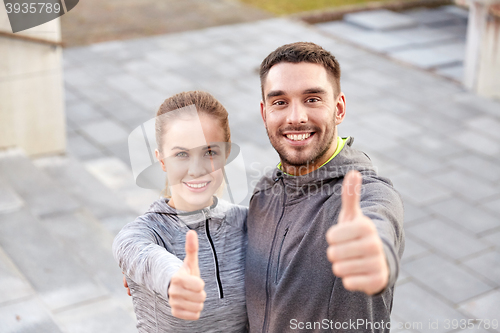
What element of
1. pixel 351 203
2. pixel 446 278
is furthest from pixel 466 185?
pixel 351 203

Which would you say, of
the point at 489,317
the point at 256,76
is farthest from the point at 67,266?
the point at 256,76

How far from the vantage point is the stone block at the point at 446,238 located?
4.68 metres

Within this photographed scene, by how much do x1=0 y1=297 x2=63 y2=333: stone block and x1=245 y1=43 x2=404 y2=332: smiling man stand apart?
1.82m

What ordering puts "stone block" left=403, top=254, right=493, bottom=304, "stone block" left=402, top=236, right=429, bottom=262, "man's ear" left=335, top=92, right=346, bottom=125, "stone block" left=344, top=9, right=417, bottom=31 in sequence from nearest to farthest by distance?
"man's ear" left=335, top=92, right=346, bottom=125 < "stone block" left=403, top=254, right=493, bottom=304 < "stone block" left=402, top=236, right=429, bottom=262 < "stone block" left=344, top=9, right=417, bottom=31

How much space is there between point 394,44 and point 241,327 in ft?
28.5

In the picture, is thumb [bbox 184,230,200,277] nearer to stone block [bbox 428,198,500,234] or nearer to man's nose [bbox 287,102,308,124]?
man's nose [bbox 287,102,308,124]

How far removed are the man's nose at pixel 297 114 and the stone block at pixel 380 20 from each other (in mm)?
9137

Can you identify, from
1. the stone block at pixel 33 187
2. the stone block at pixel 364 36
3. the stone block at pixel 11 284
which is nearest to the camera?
the stone block at pixel 11 284

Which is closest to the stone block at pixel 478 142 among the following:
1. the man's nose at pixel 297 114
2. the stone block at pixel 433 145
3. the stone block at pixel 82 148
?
the stone block at pixel 433 145

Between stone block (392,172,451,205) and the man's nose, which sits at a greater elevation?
the man's nose

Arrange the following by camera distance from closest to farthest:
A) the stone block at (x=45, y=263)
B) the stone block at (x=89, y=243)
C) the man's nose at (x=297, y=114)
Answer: the man's nose at (x=297, y=114) < the stone block at (x=45, y=263) < the stone block at (x=89, y=243)

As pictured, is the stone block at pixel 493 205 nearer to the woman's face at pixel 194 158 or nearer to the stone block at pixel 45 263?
the stone block at pixel 45 263

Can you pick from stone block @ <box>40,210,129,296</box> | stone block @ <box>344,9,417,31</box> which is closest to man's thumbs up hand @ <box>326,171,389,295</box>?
stone block @ <box>40,210,129,296</box>

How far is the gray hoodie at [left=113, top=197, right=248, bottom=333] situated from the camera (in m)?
1.82
